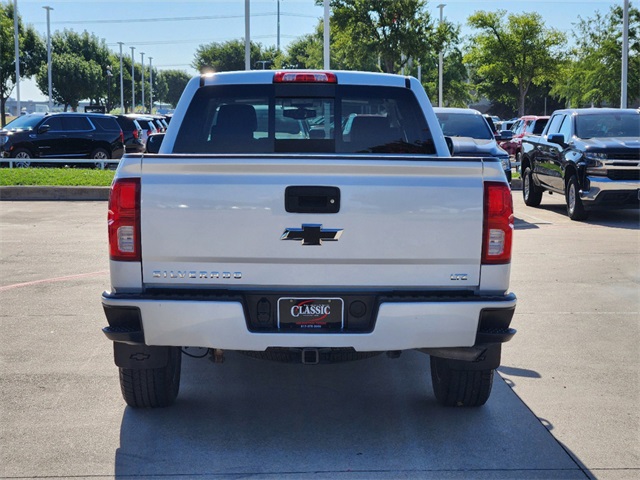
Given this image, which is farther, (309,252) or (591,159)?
(591,159)

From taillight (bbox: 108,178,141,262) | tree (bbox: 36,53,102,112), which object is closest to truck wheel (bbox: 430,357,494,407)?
taillight (bbox: 108,178,141,262)

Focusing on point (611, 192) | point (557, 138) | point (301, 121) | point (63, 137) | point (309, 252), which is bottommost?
point (611, 192)

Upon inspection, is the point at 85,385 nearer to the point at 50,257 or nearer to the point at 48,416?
the point at 48,416

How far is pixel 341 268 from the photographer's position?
196 inches

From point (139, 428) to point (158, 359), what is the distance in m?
0.44

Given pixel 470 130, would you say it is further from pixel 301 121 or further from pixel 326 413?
pixel 326 413

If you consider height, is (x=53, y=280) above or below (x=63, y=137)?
below

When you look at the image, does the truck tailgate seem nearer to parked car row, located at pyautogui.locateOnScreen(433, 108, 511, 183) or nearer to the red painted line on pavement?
the red painted line on pavement

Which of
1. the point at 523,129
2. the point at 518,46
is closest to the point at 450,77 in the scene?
the point at 518,46

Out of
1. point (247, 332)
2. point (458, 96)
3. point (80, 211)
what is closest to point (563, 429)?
point (247, 332)

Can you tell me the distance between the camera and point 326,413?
5.85 meters

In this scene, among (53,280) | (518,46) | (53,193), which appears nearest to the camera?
(53,280)

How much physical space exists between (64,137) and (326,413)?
23.8 metres

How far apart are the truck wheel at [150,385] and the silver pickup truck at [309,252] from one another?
571 mm
